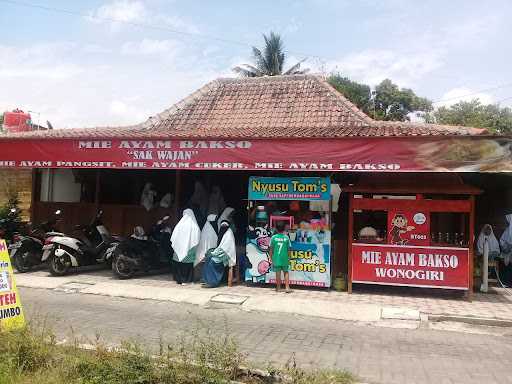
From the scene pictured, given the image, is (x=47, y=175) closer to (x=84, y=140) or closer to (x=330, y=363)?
(x=84, y=140)

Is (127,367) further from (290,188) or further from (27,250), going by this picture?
(27,250)

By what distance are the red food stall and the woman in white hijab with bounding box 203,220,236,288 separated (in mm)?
2412

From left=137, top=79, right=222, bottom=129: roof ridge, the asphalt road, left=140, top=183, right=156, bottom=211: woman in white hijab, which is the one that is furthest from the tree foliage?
the asphalt road

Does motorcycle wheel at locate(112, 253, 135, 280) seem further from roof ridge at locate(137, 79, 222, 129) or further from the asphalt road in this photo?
roof ridge at locate(137, 79, 222, 129)

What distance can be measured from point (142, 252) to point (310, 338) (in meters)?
5.72

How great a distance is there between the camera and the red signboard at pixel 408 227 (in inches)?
377

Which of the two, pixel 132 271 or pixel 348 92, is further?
pixel 348 92

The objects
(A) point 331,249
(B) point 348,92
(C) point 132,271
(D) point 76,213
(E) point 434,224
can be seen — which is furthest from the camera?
(B) point 348,92

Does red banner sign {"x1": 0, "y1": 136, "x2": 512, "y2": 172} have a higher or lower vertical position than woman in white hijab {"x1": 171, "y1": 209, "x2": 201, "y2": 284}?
higher

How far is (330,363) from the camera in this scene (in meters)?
5.70

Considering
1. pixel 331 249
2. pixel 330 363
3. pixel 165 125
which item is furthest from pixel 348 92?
pixel 330 363

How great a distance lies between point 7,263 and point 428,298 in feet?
24.2

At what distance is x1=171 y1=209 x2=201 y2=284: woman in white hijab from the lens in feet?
34.1

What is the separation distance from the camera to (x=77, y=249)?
11289mm
